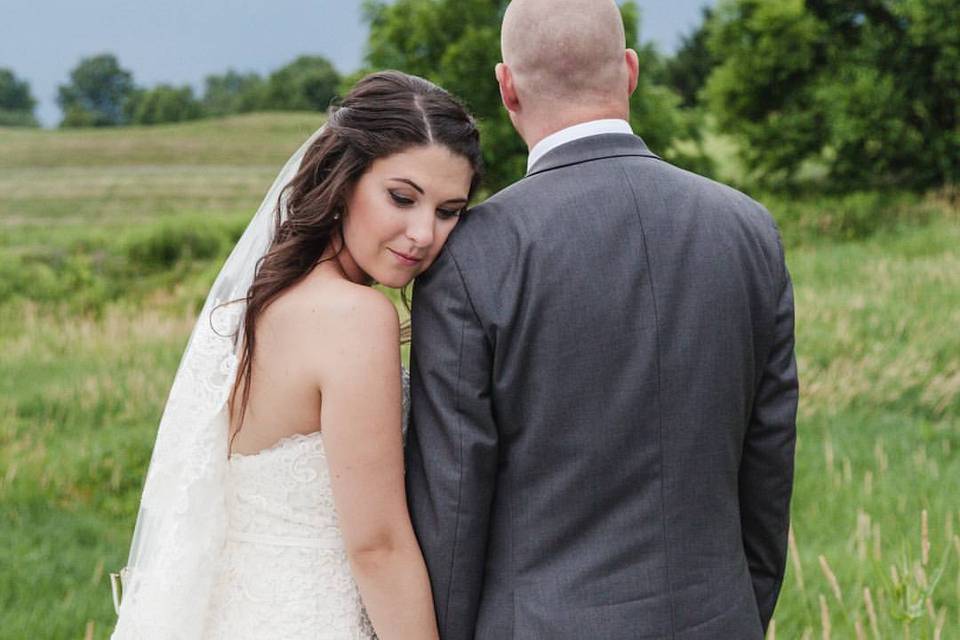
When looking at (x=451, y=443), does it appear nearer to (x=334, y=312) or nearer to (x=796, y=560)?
(x=334, y=312)

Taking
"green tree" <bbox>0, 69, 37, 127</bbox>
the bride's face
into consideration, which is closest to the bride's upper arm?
the bride's face

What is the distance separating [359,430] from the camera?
225 centimetres

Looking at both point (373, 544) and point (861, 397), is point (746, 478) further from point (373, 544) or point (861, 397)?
point (861, 397)

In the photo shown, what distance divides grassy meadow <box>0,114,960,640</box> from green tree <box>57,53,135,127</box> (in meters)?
81.3

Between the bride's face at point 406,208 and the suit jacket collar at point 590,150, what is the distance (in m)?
0.22

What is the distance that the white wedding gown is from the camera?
A: 2.54m

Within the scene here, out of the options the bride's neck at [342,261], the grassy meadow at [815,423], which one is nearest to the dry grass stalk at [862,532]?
the grassy meadow at [815,423]

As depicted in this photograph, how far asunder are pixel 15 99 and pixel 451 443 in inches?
4311

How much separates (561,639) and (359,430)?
623 mm

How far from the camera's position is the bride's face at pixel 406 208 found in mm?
2328

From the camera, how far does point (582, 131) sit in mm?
2330

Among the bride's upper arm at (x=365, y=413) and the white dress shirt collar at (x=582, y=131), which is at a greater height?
the white dress shirt collar at (x=582, y=131)

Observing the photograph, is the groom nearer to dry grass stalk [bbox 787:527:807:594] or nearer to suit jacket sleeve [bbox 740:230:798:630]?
suit jacket sleeve [bbox 740:230:798:630]

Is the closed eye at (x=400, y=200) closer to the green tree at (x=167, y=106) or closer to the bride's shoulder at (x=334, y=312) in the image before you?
the bride's shoulder at (x=334, y=312)
